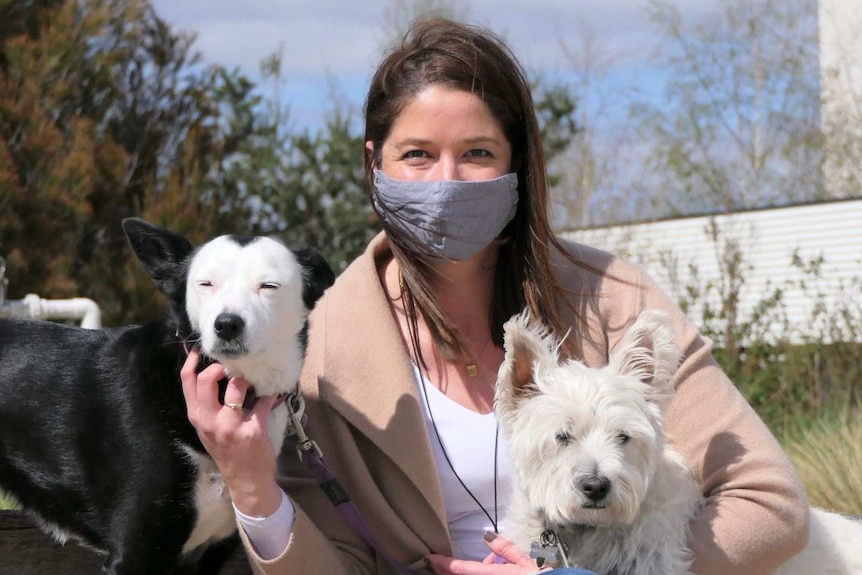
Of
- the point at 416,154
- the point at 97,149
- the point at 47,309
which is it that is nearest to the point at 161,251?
the point at 416,154

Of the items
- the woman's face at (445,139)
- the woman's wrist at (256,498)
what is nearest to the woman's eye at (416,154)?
the woman's face at (445,139)

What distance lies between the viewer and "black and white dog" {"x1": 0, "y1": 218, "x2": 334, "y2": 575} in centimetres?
262

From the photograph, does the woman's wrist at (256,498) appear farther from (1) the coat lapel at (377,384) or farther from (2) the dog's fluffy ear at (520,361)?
(2) the dog's fluffy ear at (520,361)

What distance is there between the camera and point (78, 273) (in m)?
10.2

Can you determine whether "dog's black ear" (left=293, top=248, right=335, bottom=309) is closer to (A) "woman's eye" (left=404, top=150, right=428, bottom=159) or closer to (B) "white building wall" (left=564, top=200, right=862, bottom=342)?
(A) "woman's eye" (left=404, top=150, right=428, bottom=159)

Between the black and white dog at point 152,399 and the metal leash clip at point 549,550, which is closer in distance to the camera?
the black and white dog at point 152,399

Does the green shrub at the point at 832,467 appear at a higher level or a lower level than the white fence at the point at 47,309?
lower

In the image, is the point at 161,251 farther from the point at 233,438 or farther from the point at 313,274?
the point at 233,438

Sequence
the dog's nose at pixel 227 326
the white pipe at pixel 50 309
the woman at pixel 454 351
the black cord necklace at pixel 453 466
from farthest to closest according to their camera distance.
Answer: the white pipe at pixel 50 309, the black cord necklace at pixel 453 466, the woman at pixel 454 351, the dog's nose at pixel 227 326

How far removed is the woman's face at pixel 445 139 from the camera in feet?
10.3

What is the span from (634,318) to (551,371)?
0.44m

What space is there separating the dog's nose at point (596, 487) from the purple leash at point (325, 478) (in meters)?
0.64

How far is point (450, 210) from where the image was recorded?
3.14 meters

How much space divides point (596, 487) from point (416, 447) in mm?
584
